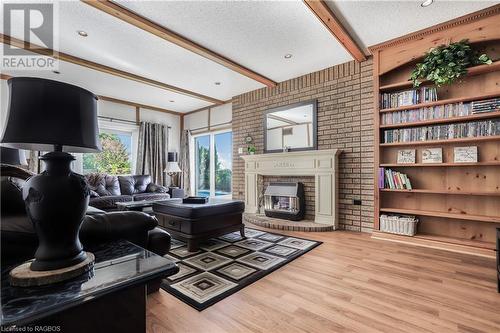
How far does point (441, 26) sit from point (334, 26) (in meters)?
→ 1.33

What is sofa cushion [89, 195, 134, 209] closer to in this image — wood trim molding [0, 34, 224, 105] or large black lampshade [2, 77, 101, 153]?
wood trim molding [0, 34, 224, 105]

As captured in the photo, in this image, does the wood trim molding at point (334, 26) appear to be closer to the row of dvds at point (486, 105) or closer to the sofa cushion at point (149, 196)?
the row of dvds at point (486, 105)

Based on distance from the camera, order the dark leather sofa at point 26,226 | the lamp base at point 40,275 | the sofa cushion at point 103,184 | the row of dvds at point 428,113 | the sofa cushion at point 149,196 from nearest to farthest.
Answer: the lamp base at point 40,275
the dark leather sofa at point 26,226
the row of dvds at point 428,113
the sofa cushion at point 103,184
the sofa cushion at point 149,196

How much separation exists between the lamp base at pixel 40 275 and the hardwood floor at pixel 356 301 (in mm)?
814

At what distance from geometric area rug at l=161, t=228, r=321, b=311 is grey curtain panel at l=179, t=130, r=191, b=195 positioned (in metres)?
3.84

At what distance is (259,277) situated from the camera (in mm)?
2059

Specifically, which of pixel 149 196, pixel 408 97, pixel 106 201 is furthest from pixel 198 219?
pixel 408 97

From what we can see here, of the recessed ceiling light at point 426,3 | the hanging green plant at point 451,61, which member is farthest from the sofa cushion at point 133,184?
the recessed ceiling light at point 426,3

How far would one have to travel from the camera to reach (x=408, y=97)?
3.12 meters

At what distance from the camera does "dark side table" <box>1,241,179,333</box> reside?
2.15 feet

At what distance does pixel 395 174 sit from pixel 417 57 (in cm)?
152

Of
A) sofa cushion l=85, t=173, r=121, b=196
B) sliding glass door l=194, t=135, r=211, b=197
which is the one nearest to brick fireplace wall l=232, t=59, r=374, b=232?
sliding glass door l=194, t=135, r=211, b=197

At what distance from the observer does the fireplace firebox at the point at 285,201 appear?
159 inches

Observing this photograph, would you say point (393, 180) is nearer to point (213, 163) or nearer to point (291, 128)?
point (291, 128)
